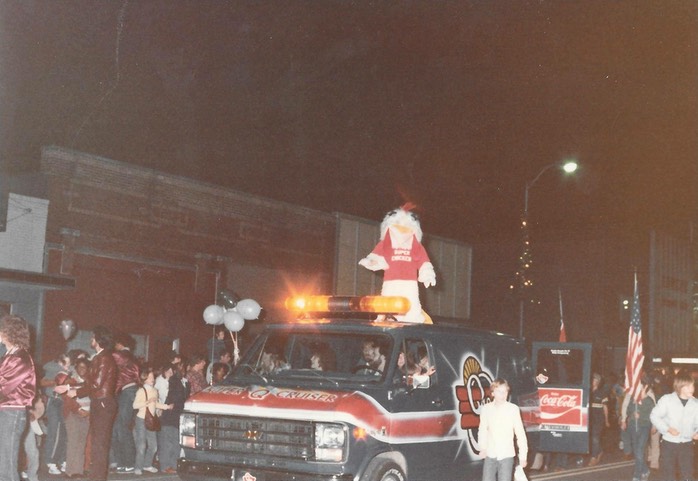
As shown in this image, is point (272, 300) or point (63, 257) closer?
point (63, 257)

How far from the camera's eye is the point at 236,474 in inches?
323

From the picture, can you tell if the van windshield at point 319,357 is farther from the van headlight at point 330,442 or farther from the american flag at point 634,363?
the american flag at point 634,363

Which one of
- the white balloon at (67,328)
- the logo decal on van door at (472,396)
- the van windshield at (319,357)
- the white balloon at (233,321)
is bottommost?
the logo decal on van door at (472,396)

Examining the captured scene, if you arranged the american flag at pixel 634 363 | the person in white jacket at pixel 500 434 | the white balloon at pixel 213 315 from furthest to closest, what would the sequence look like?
the american flag at pixel 634 363, the white balloon at pixel 213 315, the person in white jacket at pixel 500 434

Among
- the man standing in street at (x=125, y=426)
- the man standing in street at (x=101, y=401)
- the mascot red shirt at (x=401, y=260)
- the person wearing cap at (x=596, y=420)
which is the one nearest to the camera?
the man standing in street at (x=101, y=401)

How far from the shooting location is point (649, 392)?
15.2m

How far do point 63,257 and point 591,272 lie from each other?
2755cm

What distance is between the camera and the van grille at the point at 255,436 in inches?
314

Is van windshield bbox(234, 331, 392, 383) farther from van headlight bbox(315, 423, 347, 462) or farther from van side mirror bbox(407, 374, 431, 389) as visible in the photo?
van headlight bbox(315, 423, 347, 462)

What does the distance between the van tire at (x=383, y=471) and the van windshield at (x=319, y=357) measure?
2.77 ft

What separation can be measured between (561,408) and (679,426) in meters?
3.33

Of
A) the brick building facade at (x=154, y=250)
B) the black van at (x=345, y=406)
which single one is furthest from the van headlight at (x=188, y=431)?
the brick building facade at (x=154, y=250)

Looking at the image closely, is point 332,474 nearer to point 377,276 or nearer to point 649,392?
point 649,392

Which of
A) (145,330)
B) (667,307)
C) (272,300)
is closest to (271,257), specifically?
(272,300)
